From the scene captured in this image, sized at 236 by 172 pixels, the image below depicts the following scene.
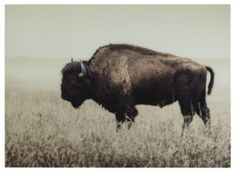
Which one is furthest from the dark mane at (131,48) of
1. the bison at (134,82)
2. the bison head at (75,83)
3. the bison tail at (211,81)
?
the bison tail at (211,81)

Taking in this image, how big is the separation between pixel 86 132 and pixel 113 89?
28 centimetres

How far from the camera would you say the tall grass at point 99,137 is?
2625mm

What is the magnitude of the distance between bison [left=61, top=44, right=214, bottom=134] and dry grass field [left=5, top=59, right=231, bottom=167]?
4 cm

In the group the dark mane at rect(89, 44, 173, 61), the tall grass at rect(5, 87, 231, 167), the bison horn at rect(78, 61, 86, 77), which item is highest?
the dark mane at rect(89, 44, 173, 61)

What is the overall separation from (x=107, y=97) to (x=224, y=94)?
0.64 m

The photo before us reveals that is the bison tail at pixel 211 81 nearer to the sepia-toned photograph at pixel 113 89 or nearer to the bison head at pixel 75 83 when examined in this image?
the sepia-toned photograph at pixel 113 89

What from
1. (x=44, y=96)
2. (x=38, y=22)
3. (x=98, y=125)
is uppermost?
(x=38, y=22)

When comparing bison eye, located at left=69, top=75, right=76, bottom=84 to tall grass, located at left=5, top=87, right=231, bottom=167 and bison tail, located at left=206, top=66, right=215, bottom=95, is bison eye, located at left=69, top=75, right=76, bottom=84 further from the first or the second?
bison tail, located at left=206, top=66, right=215, bottom=95

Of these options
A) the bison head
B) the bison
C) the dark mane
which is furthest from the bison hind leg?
the bison head

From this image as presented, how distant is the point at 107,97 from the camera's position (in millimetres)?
2660

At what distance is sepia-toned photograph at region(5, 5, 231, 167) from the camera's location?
263cm

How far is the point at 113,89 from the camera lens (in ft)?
8.74
